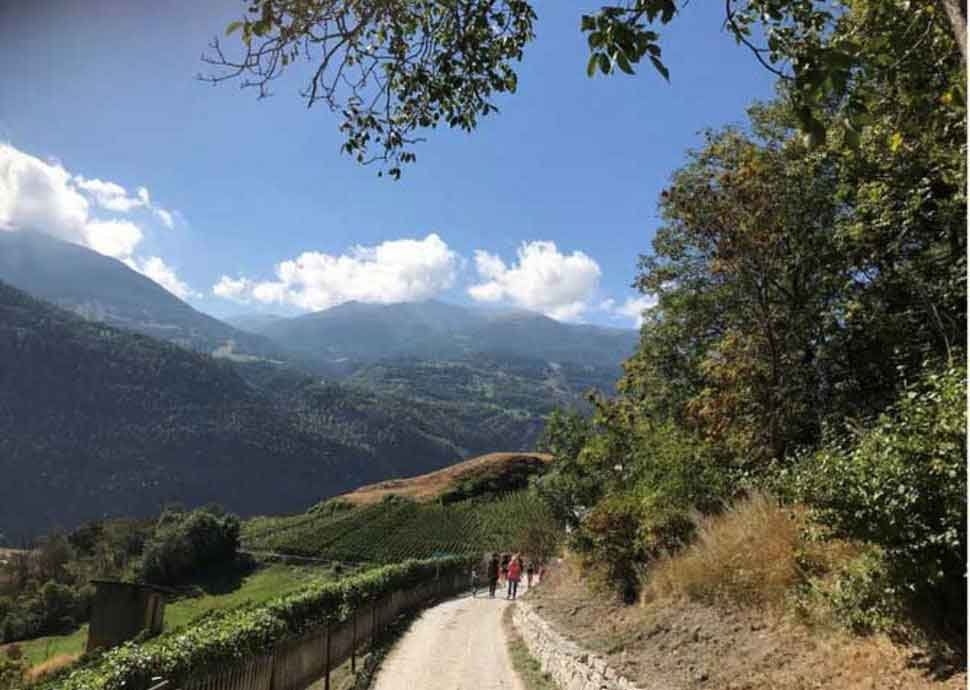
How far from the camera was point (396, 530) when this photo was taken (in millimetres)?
83062

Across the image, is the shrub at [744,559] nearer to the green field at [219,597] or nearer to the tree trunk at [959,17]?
the tree trunk at [959,17]

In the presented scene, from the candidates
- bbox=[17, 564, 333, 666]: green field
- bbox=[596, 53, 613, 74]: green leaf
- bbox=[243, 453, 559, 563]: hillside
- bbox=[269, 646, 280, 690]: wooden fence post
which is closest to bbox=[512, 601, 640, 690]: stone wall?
bbox=[269, 646, 280, 690]: wooden fence post

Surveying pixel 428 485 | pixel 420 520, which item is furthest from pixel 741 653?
pixel 428 485

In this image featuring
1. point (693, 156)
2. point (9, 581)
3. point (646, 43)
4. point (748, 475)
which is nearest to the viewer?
point (646, 43)

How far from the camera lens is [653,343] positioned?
17969 millimetres

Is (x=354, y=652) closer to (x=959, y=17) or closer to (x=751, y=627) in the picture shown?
(x=751, y=627)

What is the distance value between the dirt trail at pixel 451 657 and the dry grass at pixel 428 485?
7992cm

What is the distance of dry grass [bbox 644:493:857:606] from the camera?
706cm

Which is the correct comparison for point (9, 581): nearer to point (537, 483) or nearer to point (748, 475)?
point (537, 483)

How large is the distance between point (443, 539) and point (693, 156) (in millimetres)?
68453

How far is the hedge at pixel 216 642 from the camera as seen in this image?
20.0ft

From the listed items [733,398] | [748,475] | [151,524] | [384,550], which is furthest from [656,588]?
[151,524]

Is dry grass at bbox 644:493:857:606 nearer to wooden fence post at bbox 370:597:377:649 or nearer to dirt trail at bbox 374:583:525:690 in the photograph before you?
dirt trail at bbox 374:583:525:690

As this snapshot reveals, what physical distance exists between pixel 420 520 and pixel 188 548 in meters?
27.1
